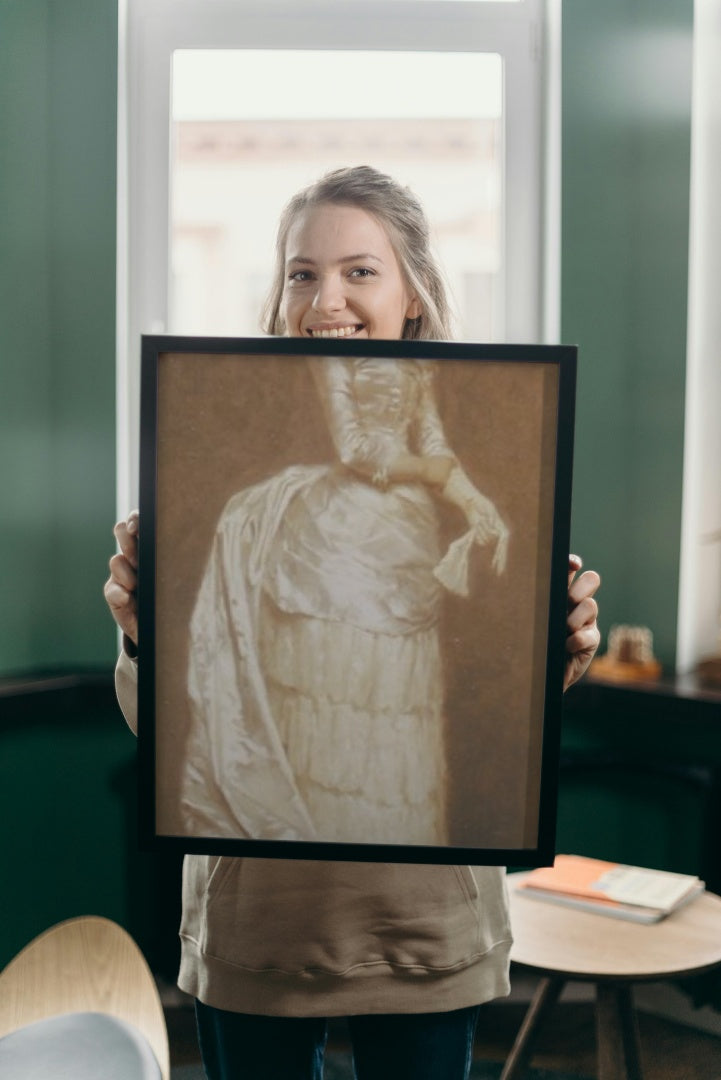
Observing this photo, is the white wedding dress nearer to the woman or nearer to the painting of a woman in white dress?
the painting of a woman in white dress

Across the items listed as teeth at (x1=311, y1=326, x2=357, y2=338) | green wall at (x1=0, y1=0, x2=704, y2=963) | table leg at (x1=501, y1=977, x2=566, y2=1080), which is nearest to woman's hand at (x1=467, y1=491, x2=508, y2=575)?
teeth at (x1=311, y1=326, x2=357, y2=338)

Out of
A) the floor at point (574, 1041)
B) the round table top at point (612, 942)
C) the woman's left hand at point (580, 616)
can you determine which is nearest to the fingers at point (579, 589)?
the woman's left hand at point (580, 616)

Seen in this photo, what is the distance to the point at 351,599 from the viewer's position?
0.90 meters

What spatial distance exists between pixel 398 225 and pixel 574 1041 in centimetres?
207

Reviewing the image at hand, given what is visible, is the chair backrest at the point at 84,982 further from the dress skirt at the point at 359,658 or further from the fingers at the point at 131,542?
the fingers at the point at 131,542

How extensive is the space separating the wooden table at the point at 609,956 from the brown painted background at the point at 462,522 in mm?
866

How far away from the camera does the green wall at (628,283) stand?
8.24ft

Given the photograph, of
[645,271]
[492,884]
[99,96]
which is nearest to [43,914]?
[492,884]

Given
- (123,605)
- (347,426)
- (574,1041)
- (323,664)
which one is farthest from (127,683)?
(574,1041)

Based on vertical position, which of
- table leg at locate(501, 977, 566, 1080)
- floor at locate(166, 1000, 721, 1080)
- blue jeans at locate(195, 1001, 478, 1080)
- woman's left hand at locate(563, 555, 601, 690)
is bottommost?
floor at locate(166, 1000, 721, 1080)

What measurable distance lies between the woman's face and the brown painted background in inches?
8.8

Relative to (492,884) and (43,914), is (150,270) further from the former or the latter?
(492,884)

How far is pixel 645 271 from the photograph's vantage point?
2.58 m

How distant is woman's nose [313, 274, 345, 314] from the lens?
108cm
